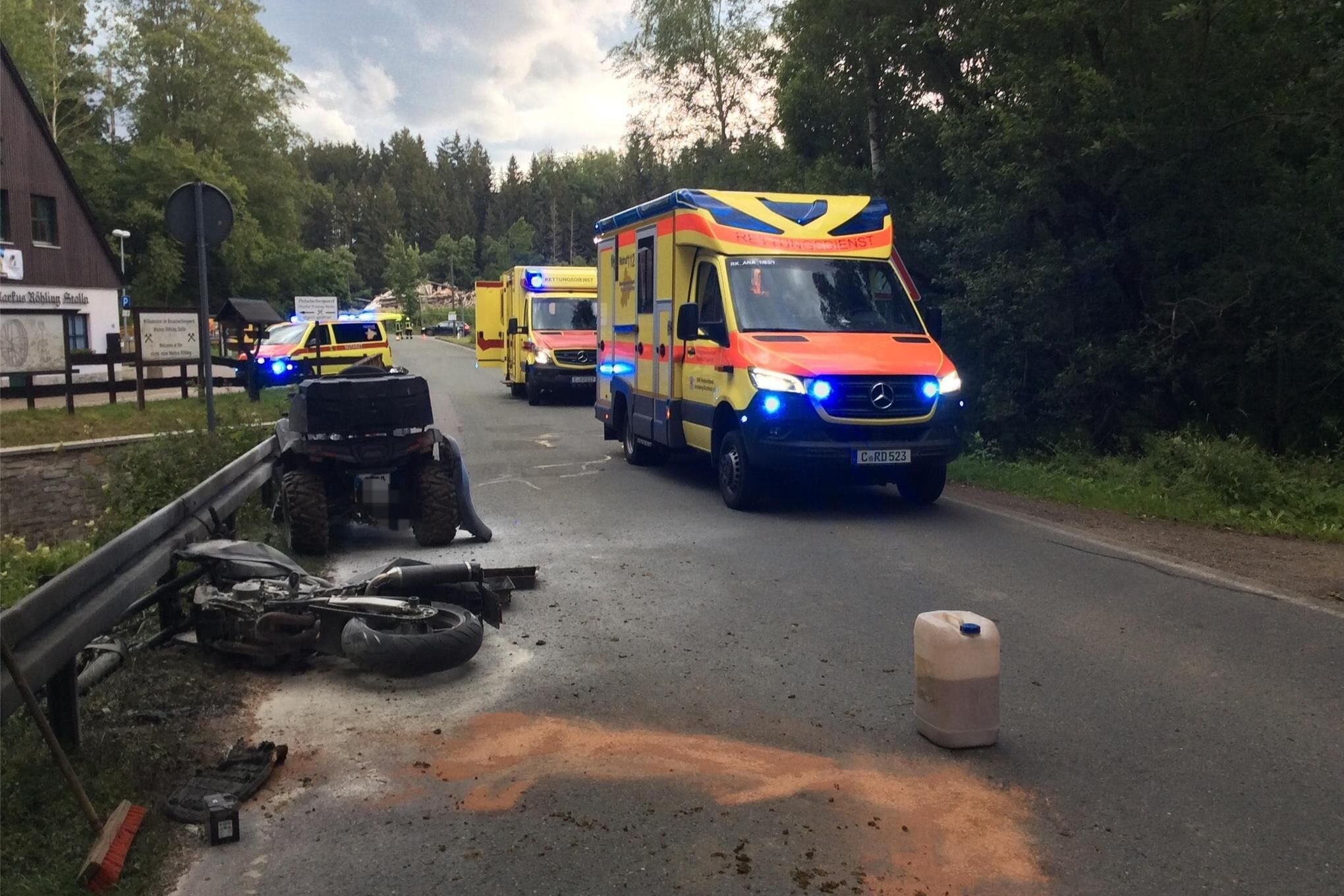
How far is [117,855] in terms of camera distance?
3.62 meters

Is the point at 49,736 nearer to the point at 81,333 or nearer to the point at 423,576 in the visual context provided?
the point at 423,576

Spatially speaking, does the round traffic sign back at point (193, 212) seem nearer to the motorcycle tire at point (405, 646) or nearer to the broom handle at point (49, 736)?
the motorcycle tire at point (405, 646)

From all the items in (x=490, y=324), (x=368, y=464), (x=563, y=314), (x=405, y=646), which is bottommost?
(x=405, y=646)

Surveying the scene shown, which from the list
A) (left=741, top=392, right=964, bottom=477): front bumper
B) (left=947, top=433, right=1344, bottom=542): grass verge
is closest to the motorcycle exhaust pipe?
(left=741, top=392, right=964, bottom=477): front bumper

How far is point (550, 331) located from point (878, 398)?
1567cm

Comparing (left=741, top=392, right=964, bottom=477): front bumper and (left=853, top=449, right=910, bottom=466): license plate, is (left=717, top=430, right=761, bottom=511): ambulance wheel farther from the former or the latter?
(left=853, top=449, right=910, bottom=466): license plate

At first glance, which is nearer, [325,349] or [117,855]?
[117,855]

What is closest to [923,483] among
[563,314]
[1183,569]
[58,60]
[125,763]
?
[1183,569]

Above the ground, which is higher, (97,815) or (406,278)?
(406,278)

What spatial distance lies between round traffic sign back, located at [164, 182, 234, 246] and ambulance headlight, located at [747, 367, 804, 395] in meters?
5.06

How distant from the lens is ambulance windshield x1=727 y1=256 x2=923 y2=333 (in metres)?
11.3

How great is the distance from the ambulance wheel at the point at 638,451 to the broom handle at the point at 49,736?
10.7m

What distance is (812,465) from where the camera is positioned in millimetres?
10367

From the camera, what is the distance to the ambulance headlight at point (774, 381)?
1037cm
